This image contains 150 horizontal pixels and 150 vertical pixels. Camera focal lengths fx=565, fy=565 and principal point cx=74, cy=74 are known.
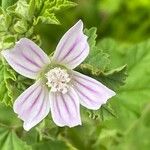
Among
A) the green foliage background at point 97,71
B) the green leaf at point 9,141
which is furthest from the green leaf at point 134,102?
the green leaf at point 9,141

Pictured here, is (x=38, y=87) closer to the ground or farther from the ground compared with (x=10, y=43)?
closer to the ground

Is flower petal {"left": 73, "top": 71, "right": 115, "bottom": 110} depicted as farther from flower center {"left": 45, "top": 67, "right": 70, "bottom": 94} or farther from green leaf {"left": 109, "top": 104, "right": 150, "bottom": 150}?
green leaf {"left": 109, "top": 104, "right": 150, "bottom": 150}

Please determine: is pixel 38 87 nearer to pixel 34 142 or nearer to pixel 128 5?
pixel 34 142

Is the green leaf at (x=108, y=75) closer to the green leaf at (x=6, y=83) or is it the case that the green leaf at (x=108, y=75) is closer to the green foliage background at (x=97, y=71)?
the green foliage background at (x=97, y=71)

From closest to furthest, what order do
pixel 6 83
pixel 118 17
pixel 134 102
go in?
pixel 6 83, pixel 134 102, pixel 118 17

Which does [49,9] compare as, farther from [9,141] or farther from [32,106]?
[9,141]

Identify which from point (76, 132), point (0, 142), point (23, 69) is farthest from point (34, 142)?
point (23, 69)

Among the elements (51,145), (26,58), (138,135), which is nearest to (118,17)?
(138,135)
